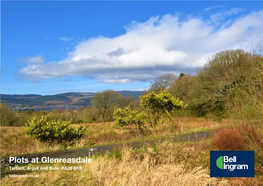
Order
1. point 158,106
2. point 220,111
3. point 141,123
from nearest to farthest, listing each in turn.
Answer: point 141,123
point 158,106
point 220,111

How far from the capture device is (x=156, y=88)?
39.0 m

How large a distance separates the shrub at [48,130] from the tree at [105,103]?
28.1m

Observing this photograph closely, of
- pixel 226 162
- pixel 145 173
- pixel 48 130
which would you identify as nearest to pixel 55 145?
pixel 48 130

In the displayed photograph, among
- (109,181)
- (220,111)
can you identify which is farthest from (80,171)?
(220,111)

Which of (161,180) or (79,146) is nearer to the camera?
(161,180)

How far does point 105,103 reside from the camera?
42.5m

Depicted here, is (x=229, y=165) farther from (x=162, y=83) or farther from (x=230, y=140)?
(x=162, y=83)

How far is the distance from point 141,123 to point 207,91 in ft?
42.7

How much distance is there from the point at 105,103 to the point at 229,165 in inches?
1542

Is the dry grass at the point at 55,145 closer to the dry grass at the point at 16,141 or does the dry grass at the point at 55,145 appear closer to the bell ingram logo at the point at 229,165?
the dry grass at the point at 16,141

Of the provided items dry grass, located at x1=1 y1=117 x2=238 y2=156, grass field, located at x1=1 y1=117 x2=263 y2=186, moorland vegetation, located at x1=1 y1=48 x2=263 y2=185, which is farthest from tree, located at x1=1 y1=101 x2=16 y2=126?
grass field, located at x1=1 y1=117 x2=263 y2=186

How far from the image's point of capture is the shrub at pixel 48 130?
1111 cm

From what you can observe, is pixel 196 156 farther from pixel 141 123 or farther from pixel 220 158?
pixel 141 123

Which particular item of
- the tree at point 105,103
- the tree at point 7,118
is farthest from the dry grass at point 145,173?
the tree at point 7,118
